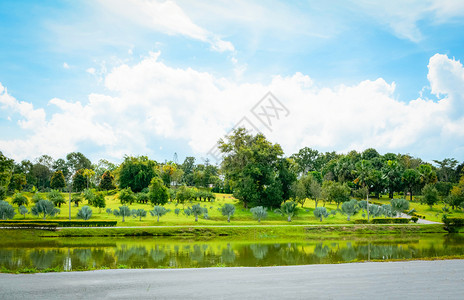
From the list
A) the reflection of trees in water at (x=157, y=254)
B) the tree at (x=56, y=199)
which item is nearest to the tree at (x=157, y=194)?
the tree at (x=56, y=199)

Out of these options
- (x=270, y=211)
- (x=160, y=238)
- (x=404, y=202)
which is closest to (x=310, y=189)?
(x=270, y=211)

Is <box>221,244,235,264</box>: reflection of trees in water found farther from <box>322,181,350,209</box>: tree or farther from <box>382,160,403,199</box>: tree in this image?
<box>382,160,403,199</box>: tree

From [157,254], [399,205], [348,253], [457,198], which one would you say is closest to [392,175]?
[457,198]

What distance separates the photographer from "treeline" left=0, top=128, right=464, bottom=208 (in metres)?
51.6

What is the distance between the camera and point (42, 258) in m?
20.0

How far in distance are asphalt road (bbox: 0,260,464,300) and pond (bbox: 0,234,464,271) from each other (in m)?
3.13

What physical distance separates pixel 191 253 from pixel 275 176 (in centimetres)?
3299

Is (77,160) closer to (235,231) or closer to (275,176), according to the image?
(275,176)

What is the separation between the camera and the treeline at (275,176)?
51.6 m

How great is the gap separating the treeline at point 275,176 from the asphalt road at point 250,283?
100ft

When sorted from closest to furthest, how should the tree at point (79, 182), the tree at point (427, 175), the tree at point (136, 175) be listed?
1. the tree at point (136, 175)
2. the tree at point (427, 175)
3. the tree at point (79, 182)

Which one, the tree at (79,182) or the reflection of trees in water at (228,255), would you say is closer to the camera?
the reflection of trees in water at (228,255)

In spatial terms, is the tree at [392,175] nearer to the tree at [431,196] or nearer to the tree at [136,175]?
the tree at [431,196]

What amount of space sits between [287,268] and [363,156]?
75.4 m
